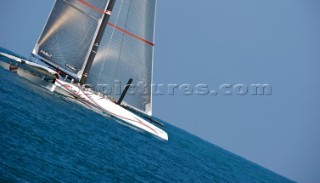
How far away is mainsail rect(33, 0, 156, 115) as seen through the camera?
41594mm

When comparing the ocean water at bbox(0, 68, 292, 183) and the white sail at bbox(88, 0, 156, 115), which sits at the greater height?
the white sail at bbox(88, 0, 156, 115)

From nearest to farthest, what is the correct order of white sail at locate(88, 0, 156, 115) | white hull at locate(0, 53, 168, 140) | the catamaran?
white hull at locate(0, 53, 168, 140) < the catamaran < white sail at locate(88, 0, 156, 115)

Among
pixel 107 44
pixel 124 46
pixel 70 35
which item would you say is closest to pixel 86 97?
pixel 107 44

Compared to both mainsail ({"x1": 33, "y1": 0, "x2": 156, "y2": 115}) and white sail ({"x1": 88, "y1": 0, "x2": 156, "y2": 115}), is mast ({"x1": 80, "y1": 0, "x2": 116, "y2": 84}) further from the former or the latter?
white sail ({"x1": 88, "y1": 0, "x2": 156, "y2": 115})

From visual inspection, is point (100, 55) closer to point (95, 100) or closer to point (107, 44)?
point (107, 44)

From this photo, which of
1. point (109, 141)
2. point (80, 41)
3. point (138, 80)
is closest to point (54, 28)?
point (80, 41)

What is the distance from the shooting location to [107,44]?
141 ft

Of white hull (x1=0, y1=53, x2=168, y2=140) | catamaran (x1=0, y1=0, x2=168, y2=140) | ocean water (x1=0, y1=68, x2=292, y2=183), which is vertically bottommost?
ocean water (x1=0, y1=68, x2=292, y2=183)

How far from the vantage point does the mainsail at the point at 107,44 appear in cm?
4159

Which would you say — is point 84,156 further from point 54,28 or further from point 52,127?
point 54,28

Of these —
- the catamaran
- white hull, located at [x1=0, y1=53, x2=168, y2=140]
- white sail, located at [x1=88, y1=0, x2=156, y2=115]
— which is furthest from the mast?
white hull, located at [x1=0, y1=53, x2=168, y2=140]

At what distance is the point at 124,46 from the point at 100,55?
7.04ft

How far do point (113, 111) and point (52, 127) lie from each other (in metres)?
10.8

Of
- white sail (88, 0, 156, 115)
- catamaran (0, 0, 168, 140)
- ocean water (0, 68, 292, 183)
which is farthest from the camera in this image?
white sail (88, 0, 156, 115)
